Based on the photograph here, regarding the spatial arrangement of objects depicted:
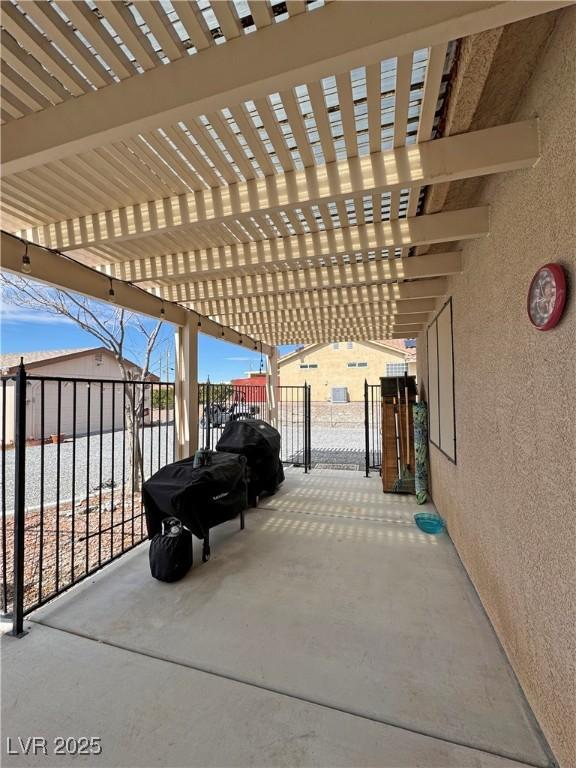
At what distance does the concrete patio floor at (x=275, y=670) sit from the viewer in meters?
1.51

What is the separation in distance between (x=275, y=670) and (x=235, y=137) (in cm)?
310

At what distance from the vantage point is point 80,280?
354cm

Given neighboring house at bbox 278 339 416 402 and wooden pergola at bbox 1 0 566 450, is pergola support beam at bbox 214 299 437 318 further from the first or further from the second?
neighboring house at bbox 278 339 416 402

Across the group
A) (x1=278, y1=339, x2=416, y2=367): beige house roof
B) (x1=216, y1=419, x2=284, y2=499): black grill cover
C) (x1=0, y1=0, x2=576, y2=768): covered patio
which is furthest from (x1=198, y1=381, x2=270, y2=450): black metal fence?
(x1=278, y1=339, x2=416, y2=367): beige house roof

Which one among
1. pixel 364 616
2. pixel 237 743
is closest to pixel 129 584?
pixel 237 743

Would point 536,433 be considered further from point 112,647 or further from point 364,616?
point 112,647

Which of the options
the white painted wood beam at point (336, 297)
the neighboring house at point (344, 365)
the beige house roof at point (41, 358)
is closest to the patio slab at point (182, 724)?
the white painted wood beam at point (336, 297)

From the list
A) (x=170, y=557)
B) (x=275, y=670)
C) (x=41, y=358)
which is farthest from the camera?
(x=41, y=358)

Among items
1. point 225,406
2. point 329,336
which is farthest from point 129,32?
point 329,336

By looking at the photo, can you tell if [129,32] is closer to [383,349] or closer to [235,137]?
[235,137]

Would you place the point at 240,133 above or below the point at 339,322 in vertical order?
above

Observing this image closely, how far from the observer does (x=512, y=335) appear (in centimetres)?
186

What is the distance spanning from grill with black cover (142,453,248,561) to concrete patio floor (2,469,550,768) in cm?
41

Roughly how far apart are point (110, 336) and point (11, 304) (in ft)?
6.71
